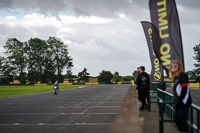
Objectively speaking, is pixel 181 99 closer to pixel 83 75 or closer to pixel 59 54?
pixel 59 54

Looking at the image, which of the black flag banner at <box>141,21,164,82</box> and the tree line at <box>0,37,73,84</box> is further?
the tree line at <box>0,37,73,84</box>

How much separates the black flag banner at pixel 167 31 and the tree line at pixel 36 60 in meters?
88.3

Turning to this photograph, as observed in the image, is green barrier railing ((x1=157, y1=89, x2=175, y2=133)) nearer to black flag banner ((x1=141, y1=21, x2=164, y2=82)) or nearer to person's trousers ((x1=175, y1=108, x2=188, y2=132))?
person's trousers ((x1=175, y1=108, x2=188, y2=132))

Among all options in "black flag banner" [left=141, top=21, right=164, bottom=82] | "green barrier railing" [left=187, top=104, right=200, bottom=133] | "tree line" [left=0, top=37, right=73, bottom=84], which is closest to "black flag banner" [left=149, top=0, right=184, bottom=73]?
"green barrier railing" [left=187, top=104, right=200, bottom=133]

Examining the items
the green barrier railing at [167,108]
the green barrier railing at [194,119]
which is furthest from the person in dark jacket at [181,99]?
the green barrier railing at [167,108]

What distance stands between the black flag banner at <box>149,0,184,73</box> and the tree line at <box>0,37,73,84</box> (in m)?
88.3

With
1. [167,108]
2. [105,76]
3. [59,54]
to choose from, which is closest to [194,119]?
[167,108]

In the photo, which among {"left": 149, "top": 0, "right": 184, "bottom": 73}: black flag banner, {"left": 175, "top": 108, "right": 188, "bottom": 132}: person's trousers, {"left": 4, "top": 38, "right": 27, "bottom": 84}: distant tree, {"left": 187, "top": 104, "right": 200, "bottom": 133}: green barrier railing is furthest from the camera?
{"left": 4, "top": 38, "right": 27, "bottom": 84}: distant tree

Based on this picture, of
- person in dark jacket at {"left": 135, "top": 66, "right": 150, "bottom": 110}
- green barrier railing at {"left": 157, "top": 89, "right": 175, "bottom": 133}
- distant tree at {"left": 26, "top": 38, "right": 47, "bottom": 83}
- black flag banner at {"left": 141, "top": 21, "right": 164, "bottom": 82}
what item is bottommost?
green barrier railing at {"left": 157, "top": 89, "right": 175, "bottom": 133}

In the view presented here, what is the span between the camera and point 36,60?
10306 centimetres

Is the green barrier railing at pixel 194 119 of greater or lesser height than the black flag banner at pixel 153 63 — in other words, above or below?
below

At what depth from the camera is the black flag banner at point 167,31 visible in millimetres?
8133

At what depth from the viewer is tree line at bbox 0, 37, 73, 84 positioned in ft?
317

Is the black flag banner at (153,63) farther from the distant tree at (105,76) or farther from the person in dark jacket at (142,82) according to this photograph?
the distant tree at (105,76)
